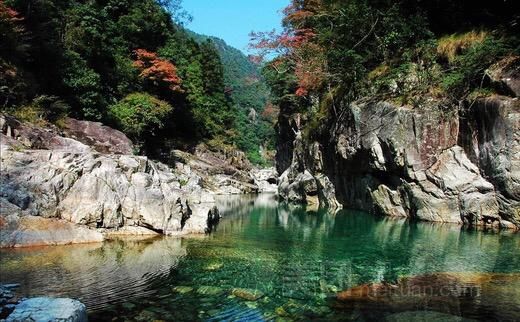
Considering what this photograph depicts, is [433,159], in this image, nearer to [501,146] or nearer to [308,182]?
[501,146]

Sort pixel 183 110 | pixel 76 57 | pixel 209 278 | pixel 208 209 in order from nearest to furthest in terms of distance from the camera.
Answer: pixel 209 278 < pixel 208 209 < pixel 76 57 < pixel 183 110

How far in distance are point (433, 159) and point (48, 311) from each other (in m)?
19.9

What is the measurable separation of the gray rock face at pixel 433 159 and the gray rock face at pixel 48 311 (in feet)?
58.5

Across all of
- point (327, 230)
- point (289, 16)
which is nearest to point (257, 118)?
point (289, 16)

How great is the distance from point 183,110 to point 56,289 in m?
35.0

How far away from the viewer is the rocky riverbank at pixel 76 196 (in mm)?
13766

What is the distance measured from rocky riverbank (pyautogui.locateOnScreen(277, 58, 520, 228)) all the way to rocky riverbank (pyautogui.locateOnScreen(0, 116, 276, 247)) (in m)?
10.7

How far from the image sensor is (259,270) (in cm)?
1166

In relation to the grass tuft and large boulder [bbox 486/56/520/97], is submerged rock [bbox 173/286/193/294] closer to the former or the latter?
large boulder [bbox 486/56/520/97]

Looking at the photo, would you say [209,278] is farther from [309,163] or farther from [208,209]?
[309,163]

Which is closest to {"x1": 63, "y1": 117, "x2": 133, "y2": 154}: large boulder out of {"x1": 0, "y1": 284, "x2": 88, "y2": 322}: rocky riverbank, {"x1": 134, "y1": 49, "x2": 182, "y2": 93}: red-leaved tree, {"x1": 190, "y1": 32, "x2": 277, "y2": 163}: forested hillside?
{"x1": 134, "y1": 49, "x2": 182, "y2": 93}: red-leaved tree

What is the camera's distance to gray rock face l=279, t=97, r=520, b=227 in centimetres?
1852

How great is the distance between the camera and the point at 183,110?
42.9 meters

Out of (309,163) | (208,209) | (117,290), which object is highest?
(309,163)
